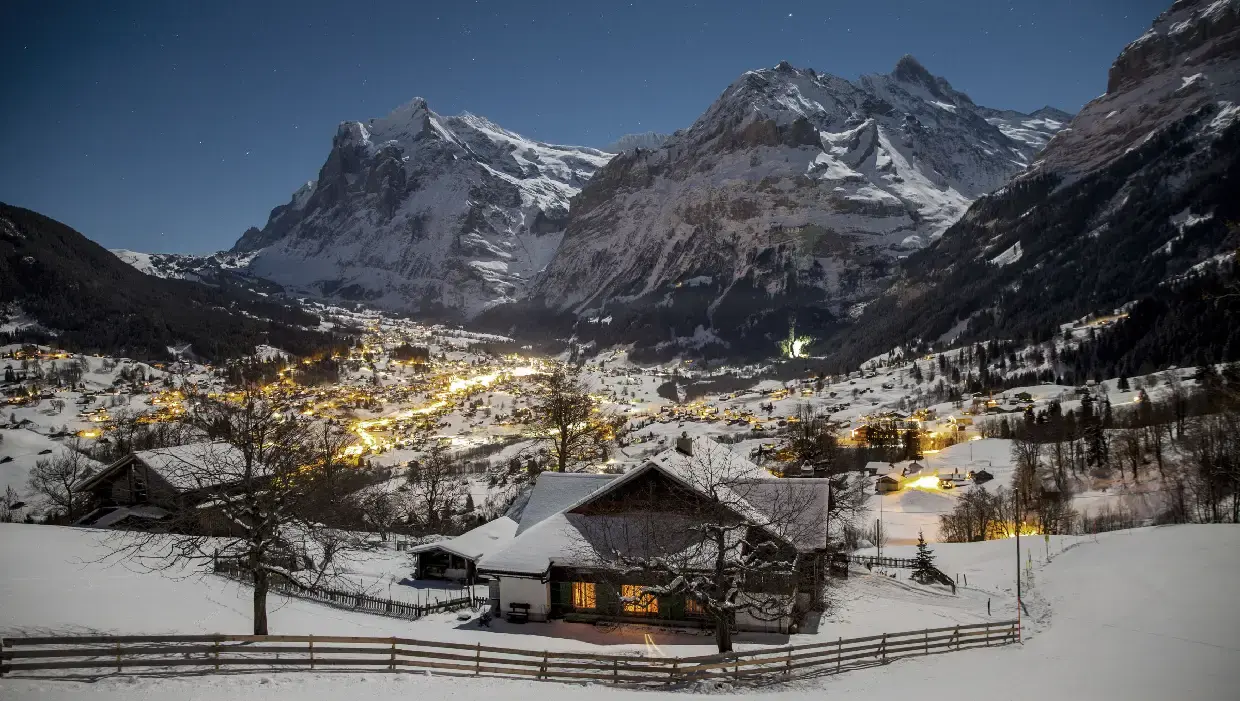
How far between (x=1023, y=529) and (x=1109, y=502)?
51.7 ft

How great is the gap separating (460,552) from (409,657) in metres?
14.9

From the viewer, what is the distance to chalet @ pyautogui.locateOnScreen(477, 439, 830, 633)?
25516 mm

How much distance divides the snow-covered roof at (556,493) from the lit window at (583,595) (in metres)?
3.97

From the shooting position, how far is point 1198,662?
25.1 meters

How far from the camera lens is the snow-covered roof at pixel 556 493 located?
32.1 meters

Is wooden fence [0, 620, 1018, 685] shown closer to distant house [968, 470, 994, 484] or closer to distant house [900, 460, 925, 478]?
distant house [968, 470, 994, 484]

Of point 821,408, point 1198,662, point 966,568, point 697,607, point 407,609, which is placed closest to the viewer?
point 1198,662

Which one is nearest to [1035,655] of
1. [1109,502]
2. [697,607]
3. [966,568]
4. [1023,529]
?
[697,607]

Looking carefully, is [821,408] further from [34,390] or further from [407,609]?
[34,390]

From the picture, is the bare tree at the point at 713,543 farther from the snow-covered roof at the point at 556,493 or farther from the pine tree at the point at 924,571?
the pine tree at the point at 924,571

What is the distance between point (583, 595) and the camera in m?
28.5

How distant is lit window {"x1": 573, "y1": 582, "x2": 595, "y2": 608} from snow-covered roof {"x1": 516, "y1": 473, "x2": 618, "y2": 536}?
3.97 meters

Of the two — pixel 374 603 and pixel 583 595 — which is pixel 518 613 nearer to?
pixel 583 595

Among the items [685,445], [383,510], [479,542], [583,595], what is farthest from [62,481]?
[685,445]
